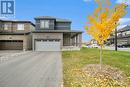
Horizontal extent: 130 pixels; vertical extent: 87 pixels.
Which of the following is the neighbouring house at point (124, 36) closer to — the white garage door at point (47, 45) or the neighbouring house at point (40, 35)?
the neighbouring house at point (40, 35)

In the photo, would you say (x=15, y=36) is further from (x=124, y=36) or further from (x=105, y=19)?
(x=124, y=36)

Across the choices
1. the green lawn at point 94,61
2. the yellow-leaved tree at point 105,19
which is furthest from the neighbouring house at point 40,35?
the yellow-leaved tree at point 105,19

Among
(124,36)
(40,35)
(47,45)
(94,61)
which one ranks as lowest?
(94,61)

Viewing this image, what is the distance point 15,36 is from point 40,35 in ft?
20.2

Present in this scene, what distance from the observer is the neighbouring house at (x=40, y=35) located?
140 ft

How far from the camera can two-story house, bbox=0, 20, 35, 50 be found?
45438 mm

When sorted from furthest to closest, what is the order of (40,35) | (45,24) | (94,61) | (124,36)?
(124,36)
(45,24)
(40,35)
(94,61)

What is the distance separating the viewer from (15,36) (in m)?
45.7

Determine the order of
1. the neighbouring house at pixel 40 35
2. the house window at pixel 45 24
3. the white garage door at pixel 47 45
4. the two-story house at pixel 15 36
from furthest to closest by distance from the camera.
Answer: the house window at pixel 45 24, the two-story house at pixel 15 36, the neighbouring house at pixel 40 35, the white garage door at pixel 47 45

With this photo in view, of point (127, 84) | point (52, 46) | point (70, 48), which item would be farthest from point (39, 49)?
point (127, 84)

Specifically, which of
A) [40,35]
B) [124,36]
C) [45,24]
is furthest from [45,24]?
[124,36]

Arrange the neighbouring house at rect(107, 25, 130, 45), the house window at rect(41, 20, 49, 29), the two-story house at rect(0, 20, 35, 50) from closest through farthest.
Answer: the two-story house at rect(0, 20, 35, 50), the house window at rect(41, 20, 49, 29), the neighbouring house at rect(107, 25, 130, 45)

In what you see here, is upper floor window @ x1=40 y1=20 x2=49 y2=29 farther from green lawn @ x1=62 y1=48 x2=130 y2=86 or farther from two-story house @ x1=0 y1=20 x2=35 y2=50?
green lawn @ x1=62 y1=48 x2=130 y2=86

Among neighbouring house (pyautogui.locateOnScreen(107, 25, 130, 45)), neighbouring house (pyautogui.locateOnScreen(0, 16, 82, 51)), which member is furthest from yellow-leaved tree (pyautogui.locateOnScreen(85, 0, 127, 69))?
neighbouring house (pyautogui.locateOnScreen(107, 25, 130, 45))
